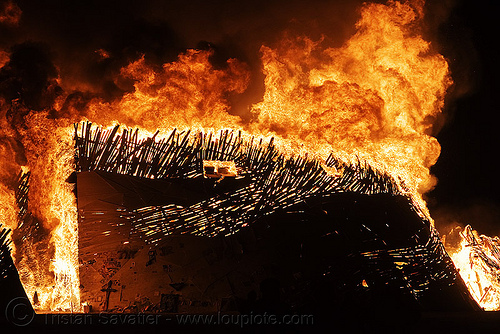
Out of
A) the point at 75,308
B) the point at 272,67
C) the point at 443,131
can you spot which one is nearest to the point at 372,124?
the point at 272,67

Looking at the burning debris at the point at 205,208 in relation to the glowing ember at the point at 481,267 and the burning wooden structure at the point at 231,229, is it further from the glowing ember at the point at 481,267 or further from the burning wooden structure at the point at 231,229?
the glowing ember at the point at 481,267

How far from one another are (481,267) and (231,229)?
4850 millimetres

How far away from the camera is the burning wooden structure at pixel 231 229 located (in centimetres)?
684

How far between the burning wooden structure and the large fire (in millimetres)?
333

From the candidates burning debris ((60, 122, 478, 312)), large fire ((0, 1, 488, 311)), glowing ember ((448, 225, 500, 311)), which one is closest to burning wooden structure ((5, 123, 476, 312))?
burning debris ((60, 122, 478, 312))

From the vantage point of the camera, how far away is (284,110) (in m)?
8.91

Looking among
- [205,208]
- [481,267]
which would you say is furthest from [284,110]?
[481,267]

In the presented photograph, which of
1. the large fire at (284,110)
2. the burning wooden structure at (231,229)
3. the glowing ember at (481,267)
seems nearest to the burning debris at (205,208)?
the burning wooden structure at (231,229)

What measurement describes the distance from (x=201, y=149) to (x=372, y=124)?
3.41 meters

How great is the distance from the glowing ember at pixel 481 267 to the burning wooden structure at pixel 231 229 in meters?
0.78

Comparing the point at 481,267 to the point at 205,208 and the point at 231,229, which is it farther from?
the point at 205,208

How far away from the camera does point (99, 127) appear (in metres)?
7.78

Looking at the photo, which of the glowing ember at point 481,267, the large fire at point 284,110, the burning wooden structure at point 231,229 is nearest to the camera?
the burning wooden structure at point 231,229

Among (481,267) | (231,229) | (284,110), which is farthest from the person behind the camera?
(284,110)
